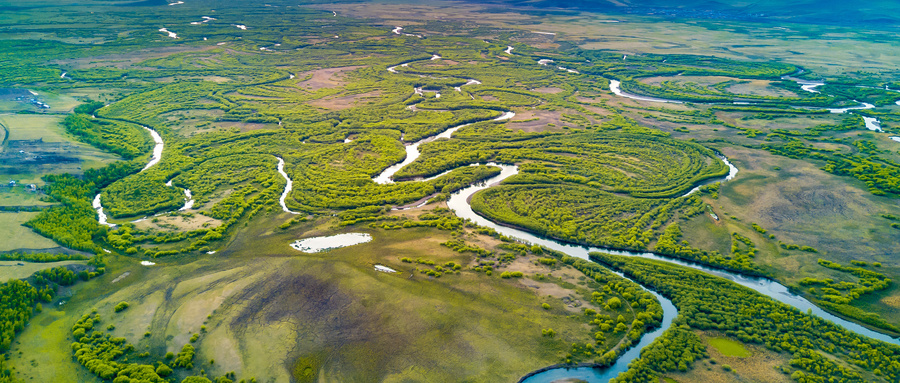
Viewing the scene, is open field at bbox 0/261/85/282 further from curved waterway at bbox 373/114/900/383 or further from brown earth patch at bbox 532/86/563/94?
brown earth patch at bbox 532/86/563/94

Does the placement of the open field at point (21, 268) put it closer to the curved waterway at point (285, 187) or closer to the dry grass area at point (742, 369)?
the curved waterway at point (285, 187)

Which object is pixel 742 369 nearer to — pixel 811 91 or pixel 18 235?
pixel 18 235

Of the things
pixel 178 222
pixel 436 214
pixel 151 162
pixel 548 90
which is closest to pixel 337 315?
Result: pixel 436 214

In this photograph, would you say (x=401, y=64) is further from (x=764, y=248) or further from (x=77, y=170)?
(x=764, y=248)

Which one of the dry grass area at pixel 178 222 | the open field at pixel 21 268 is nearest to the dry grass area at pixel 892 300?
the dry grass area at pixel 178 222

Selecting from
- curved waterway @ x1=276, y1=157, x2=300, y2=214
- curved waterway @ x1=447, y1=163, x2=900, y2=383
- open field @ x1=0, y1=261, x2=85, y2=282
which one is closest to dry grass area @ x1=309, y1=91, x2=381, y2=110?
curved waterway @ x1=276, y1=157, x2=300, y2=214
